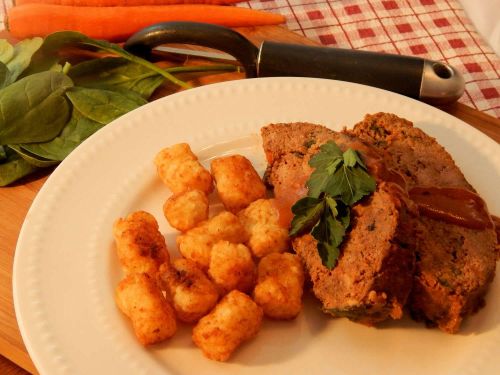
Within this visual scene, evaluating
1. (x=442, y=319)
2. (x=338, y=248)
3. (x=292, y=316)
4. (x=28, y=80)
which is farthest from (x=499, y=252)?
(x=28, y=80)

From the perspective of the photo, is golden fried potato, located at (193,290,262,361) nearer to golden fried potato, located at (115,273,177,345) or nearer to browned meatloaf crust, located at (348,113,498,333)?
golden fried potato, located at (115,273,177,345)

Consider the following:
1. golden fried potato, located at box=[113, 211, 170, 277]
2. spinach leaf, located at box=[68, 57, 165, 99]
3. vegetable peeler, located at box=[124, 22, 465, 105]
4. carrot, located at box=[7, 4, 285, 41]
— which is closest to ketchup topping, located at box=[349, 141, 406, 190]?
golden fried potato, located at box=[113, 211, 170, 277]

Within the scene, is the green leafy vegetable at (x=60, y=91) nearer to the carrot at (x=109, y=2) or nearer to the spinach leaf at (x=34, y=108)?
the spinach leaf at (x=34, y=108)

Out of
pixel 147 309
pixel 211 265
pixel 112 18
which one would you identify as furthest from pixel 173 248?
pixel 112 18

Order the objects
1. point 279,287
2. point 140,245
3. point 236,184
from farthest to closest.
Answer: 1. point 236,184
2. point 140,245
3. point 279,287

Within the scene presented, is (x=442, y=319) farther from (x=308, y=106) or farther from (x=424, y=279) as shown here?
(x=308, y=106)

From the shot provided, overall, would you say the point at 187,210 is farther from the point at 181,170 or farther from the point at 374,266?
the point at 374,266
